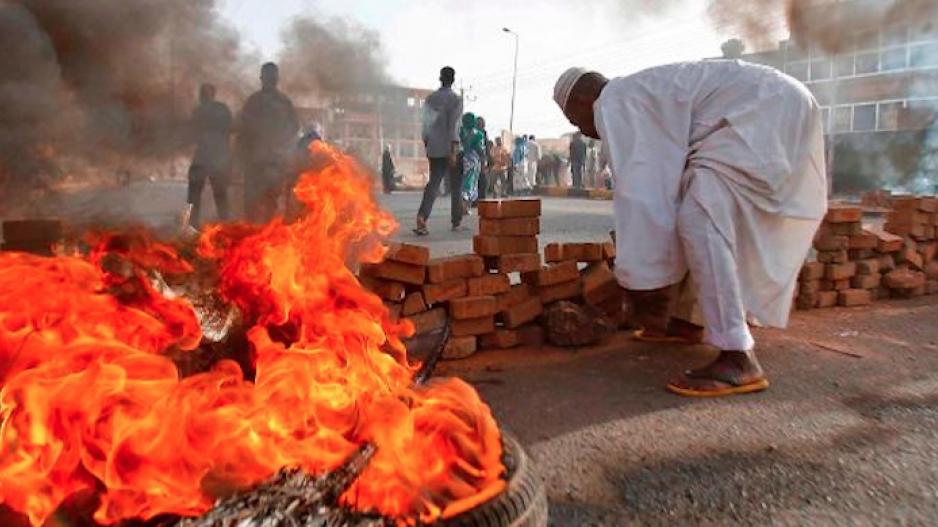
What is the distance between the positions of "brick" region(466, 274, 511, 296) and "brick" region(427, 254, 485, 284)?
40 millimetres

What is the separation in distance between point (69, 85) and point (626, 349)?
3.12 metres

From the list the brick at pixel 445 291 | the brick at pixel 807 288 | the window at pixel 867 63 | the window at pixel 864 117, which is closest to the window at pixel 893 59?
the window at pixel 867 63

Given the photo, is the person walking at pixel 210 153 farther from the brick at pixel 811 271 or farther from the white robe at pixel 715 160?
the brick at pixel 811 271

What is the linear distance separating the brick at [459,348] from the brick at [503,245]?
1.70 feet

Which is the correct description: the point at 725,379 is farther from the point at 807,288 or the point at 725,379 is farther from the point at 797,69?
the point at 797,69

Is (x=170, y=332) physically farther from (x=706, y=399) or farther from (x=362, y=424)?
(x=706, y=399)

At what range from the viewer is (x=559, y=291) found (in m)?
4.54

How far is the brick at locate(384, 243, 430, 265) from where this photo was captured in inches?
156

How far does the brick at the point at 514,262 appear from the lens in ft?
14.2

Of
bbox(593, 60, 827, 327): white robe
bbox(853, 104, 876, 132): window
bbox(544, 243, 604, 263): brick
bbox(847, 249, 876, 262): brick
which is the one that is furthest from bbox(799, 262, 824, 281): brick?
bbox(853, 104, 876, 132): window

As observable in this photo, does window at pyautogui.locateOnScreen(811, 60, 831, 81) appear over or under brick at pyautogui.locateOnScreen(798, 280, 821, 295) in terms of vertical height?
over

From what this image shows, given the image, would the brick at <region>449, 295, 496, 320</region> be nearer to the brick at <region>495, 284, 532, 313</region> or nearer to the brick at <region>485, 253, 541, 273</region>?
the brick at <region>495, 284, 532, 313</region>

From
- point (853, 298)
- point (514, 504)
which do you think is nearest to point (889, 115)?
point (853, 298)

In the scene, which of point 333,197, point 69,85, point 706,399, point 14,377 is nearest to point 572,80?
point 333,197
